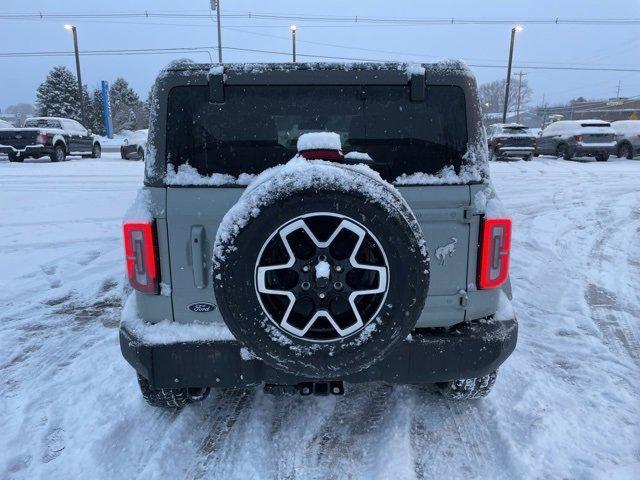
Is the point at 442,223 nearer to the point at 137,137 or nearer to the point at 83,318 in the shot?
the point at 83,318

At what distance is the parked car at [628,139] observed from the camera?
834 inches

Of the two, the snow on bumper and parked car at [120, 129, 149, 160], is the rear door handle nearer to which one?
the snow on bumper

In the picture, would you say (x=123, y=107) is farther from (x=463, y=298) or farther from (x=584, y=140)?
(x=463, y=298)

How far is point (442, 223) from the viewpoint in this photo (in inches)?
104

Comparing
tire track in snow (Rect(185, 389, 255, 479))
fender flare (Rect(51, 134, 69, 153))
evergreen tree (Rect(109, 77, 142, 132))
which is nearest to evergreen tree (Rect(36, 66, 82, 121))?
evergreen tree (Rect(109, 77, 142, 132))

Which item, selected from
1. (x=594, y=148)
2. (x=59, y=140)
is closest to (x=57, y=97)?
(x=59, y=140)

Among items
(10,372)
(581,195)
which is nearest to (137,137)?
(581,195)

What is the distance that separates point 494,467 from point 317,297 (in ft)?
4.52

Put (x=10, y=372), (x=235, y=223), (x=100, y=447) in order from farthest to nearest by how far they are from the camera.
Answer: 1. (x=10, y=372)
2. (x=100, y=447)
3. (x=235, y=223)

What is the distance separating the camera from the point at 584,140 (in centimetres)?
2025

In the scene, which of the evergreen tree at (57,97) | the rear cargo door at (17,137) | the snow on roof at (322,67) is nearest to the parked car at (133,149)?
the rear cargo door at (17,137)

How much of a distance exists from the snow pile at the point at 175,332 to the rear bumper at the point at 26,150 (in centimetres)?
1963

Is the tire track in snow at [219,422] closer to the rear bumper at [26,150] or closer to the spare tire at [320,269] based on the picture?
the spare tire at [320,269]

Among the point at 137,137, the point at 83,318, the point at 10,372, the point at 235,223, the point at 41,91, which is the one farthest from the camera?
the point at 41,91
